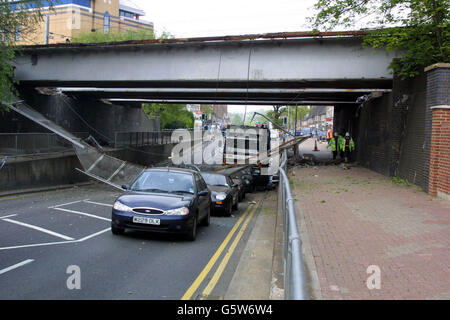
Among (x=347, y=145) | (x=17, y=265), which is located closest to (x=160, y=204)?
(x=17, y=265)

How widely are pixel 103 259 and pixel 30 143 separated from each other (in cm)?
1408

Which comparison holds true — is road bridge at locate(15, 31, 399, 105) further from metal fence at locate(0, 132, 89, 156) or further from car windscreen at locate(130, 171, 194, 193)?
car windscreen at locate(130, 171, 194, 193)

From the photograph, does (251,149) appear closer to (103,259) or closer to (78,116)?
(78,116)

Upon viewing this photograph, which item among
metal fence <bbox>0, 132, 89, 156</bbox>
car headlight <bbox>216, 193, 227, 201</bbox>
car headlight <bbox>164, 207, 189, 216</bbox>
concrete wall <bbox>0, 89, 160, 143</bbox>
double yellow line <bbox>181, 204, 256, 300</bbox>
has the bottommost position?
double yellow line <bbox>181, 204, 256, 300</bbox>

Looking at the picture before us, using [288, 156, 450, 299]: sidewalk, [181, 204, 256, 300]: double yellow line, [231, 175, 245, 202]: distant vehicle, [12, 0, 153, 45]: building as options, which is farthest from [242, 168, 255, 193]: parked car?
[12, 0, 153, 45]: building

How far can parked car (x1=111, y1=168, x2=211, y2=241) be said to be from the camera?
8461 mm

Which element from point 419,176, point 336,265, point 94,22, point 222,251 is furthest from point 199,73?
point 94,22

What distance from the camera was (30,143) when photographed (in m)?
19.2

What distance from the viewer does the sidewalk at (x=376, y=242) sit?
5171mm

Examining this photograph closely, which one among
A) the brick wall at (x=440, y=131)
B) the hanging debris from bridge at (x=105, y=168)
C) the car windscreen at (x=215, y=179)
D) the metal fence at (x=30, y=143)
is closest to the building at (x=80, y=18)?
the metal fence at (x=30, y=143)

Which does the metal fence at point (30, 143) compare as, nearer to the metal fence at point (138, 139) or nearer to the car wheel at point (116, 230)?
the metal fence at point (138, 139)

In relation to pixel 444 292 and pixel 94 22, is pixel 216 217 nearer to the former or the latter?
pixel 444 292

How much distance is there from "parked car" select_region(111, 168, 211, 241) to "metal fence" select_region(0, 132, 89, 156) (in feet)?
35.9

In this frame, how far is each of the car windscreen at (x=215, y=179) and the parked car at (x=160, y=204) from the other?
15.9 feet
